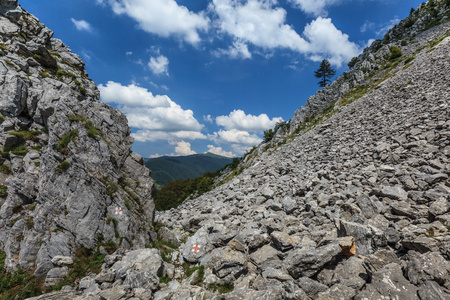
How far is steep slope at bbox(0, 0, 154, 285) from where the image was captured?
40.6 feet

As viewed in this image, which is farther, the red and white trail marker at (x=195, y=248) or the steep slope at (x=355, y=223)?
the red and white trail marker at (x=195, y=248)

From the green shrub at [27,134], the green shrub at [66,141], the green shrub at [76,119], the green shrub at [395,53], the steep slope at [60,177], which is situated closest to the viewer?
the steep slope at [60,177]

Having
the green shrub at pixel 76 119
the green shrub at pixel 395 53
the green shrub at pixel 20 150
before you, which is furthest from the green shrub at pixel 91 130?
the green shrub at pixel 395 53

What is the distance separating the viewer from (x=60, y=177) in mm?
13742

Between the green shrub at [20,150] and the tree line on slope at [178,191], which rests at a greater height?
the green shrub at [20,150]

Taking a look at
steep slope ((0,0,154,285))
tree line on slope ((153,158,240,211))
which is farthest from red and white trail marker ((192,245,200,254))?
tree line on slope ((153,158,240,211))

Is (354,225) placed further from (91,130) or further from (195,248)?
(91,130)

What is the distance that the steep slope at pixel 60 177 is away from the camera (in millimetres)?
12375

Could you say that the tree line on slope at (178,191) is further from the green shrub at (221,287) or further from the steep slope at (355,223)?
the green shrub at (221,287)

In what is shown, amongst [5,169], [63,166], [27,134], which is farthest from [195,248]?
[27,134]

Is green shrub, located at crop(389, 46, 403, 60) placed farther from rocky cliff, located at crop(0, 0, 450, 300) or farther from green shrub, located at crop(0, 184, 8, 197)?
green shrub, located at crop(0, 184, 8, 197)

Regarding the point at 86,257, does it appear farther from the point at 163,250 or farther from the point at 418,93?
the point at 418,93

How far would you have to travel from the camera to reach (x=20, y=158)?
664 inches

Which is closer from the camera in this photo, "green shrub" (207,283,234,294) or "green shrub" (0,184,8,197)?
"green shrub" (207,283,234,294)
